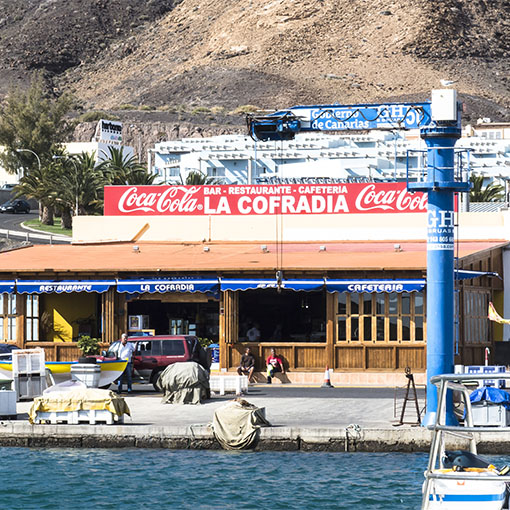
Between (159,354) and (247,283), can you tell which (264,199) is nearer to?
(247,283)

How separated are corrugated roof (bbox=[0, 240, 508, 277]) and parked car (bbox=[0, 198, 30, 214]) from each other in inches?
2634

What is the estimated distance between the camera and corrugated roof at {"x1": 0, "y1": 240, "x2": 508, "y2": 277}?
38.6 metres

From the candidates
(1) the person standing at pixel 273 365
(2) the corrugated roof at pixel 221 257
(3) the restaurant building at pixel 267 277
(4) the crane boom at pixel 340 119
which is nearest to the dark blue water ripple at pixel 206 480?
(4) the crane boom at pixel 340 119

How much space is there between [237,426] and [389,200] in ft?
73.9

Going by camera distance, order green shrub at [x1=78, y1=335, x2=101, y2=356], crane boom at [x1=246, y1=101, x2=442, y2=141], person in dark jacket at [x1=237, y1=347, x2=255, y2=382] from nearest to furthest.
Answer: crane boom at [x1=246, y1=101, x2=442, y2=141] → green shrub at [x1=78, y1=335, x2=101, y2=356] → person in dark jacket at [x1=237, y1=347, x2=255, y2=382]

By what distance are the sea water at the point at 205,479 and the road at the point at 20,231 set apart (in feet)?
155

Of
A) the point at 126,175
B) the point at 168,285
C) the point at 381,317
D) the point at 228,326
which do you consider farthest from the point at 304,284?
the point at 126,175

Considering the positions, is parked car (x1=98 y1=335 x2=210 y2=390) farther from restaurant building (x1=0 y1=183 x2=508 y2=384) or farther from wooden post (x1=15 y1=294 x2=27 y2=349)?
wooden post (x1=15 y1=294 x2=27 y2=349)

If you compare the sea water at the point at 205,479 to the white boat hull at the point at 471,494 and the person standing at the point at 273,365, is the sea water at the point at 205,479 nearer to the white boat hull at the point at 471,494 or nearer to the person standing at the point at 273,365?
the white boat hull at the point at 471,494

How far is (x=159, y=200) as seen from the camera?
49.3 meters

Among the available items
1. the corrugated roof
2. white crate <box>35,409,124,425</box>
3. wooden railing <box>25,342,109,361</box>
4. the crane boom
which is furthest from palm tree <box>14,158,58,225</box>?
white crate <box>35,409,124,425</box>

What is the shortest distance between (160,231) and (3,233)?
138 feet

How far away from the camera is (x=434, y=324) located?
27.4 m

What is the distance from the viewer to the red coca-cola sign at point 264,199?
47562mm
